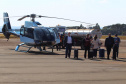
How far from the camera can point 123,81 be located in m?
9.83

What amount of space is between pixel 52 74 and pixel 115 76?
7.53 feet

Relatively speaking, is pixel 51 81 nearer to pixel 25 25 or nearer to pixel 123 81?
pixel 123 81

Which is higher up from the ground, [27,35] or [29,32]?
[29,32]

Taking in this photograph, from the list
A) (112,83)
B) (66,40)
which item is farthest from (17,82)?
(66,40)

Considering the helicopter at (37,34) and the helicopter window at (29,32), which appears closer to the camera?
the helicopter at (37,34)

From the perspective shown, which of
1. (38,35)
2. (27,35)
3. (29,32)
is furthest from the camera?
(27,35)

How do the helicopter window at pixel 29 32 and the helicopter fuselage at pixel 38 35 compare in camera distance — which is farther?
the helicopter window at pixel 29 32

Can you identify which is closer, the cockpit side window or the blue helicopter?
the blue helicopter

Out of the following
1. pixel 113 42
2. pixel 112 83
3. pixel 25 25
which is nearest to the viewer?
pixel 112 83

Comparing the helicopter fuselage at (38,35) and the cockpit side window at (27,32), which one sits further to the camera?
the cockpit side window at (27,32)

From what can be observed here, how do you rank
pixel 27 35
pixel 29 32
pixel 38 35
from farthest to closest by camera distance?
pixel 27 35 → pixel 29 32 → pixel 38 35

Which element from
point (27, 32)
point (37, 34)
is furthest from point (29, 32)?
point (37, 34)

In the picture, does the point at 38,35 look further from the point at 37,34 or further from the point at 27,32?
the point at 27,32

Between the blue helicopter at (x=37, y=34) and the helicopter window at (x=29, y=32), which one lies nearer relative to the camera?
the blue helicopter at (x=37, y=34)
